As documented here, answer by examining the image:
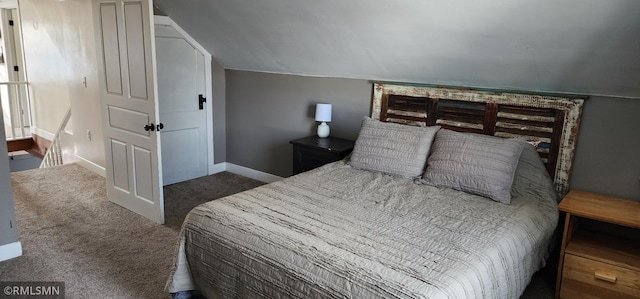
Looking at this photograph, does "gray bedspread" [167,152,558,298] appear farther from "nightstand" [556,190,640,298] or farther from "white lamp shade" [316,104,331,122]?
"white lamp shade" [316,104,331,122]

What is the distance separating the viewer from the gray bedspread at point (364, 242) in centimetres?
169

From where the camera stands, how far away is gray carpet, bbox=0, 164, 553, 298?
2627 millimetres

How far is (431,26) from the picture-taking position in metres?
2.76

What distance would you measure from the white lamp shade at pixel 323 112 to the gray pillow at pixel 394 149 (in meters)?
0.65

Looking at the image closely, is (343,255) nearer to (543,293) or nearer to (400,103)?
(543,293)

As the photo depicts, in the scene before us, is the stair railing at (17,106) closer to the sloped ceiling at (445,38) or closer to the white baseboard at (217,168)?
the white baseboard at (217,168)

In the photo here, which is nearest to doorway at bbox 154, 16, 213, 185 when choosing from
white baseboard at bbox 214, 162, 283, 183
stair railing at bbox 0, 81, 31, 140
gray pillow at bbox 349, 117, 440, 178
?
white baseboard at bbox 214, 162, 283, 183

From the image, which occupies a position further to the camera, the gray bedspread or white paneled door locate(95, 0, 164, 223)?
white paneled door locate(95, 0, 164, 223)

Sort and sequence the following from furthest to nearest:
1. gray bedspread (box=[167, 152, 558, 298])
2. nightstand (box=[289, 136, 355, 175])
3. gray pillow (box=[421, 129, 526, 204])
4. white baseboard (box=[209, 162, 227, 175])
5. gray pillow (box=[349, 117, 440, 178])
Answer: white baseboard (box=[209, 162, 227, 175]) → nightstand (box=[289, 136, 355, 175]) → gray pillow (box=[349, 117, 440, 178]) → gray pillow (box=[421, 129, 526, 204]) → gray bedspread (box=[167, 152, 558, 298])

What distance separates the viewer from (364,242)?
1923 mm

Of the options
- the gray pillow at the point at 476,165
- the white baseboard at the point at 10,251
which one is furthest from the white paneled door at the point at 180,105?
the gray pillow at the point at 476,165

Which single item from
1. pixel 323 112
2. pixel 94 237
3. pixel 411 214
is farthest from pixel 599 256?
pixel 94 237

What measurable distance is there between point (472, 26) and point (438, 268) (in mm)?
1596

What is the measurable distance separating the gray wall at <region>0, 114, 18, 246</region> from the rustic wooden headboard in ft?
8.99
